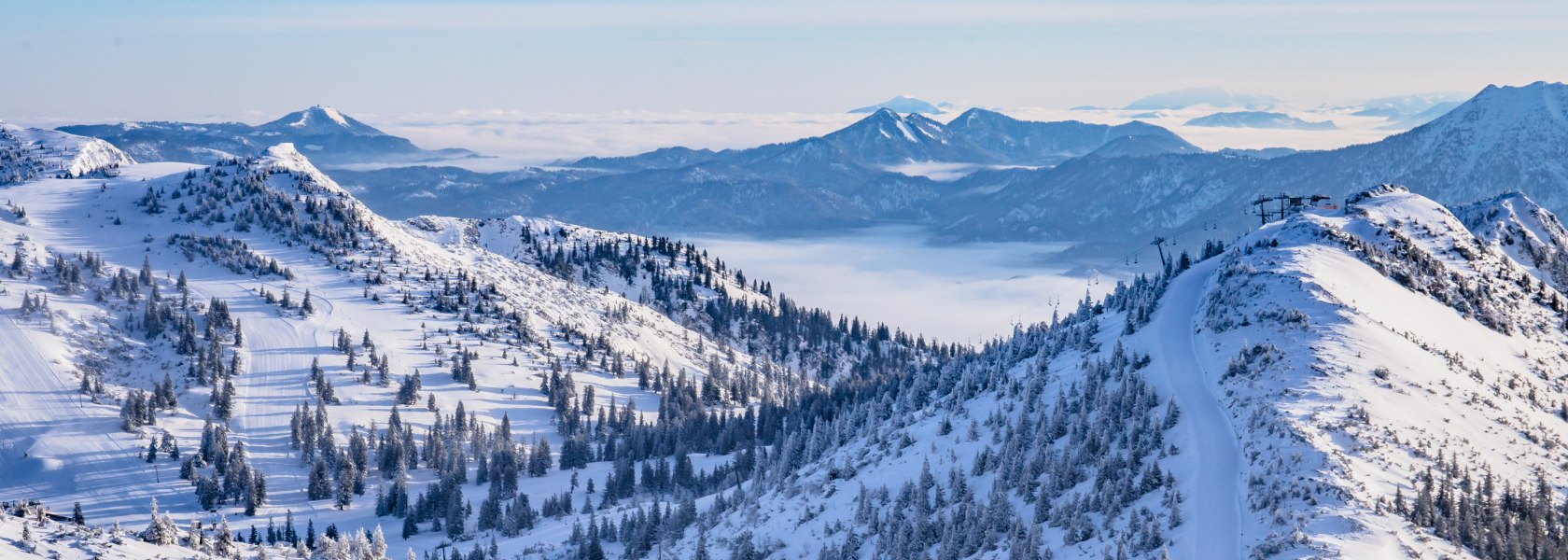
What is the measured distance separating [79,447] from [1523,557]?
595 ft

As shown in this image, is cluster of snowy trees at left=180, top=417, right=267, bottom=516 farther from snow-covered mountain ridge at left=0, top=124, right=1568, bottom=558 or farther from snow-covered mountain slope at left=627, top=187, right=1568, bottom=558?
snow-covered mountain slope at left=627, top=187, right=1568, bottom=558

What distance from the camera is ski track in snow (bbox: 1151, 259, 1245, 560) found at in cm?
7319

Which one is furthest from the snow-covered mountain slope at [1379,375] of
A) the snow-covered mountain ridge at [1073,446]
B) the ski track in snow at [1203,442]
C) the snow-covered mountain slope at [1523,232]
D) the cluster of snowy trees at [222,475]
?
the cluster of snowy trees at [222,475]

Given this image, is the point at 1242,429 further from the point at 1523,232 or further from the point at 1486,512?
the point at 1523,232

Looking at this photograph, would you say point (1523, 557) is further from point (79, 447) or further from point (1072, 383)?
point (79, 447)

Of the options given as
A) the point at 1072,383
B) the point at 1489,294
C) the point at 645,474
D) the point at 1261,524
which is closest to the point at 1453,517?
the point at 1261,524

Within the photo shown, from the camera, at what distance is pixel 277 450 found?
7283 inches

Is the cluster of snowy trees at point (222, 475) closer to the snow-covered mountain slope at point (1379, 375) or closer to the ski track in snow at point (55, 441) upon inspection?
the ski track in snow at point (55, 441)

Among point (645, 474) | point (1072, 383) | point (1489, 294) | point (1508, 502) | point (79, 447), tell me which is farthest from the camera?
point (79, 447)

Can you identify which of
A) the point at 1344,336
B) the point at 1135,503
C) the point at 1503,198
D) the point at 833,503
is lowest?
the point at 833,503

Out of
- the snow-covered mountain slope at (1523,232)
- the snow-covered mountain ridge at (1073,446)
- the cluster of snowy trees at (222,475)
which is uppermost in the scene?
the snow-covered mountain slope at (1523,232)

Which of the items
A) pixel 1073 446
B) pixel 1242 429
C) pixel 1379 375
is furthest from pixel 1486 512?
pixel 1073 446

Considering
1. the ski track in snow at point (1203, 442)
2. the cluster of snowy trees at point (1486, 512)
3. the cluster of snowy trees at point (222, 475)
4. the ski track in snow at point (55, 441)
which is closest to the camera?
the cluster of snowy trees at point (1486, 512)

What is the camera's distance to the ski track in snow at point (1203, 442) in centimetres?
7319
